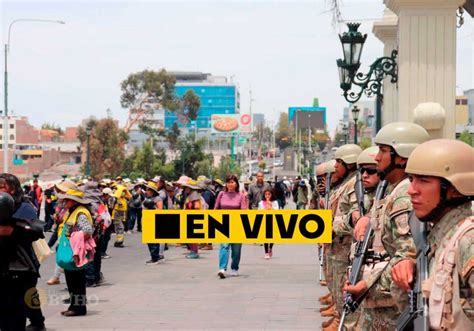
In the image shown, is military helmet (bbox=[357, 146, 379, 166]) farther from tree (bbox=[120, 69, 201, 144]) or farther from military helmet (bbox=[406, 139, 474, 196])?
tree (bbox=[120, 69, 201, 144])

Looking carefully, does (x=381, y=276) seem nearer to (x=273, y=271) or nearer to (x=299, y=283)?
(x=299, y=283)

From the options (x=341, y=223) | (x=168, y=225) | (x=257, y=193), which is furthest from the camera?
(x=257, y=193)

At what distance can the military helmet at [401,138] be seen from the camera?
586cm

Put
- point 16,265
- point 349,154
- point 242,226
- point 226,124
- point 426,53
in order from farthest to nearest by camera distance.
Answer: point 226,124 → point 242,226 → point 426,53 → point 349,154 → point 16,265

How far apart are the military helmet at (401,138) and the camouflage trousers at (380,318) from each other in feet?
3.17

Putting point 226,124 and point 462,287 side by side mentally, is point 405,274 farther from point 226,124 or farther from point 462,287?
point 226,124

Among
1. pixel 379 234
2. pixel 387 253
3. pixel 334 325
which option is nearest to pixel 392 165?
pixel 379 234

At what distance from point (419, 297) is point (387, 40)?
35.9 ft

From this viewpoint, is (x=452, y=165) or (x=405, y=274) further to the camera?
(x=405, y=274)

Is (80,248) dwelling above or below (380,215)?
below

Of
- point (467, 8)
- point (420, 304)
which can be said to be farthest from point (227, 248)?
point (420, 304)

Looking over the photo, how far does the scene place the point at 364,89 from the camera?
45.1 feet

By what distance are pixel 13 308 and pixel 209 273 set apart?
9.08 meters

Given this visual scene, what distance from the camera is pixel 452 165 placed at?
4.16 m
